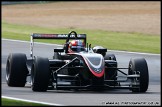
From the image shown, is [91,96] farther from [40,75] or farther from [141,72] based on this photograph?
[141,72]

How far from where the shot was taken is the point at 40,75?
17.2 m

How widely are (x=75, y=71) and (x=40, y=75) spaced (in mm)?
1335

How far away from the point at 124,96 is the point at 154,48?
1563 centimetres

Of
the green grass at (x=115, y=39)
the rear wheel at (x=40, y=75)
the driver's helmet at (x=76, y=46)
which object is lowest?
the rear wheel at (x=40, y=75)

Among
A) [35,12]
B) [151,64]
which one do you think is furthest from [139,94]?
[35,12]

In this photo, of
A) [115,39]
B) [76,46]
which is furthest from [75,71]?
[115,39]

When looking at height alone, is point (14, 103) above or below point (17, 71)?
below

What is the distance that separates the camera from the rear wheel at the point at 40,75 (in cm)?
1725

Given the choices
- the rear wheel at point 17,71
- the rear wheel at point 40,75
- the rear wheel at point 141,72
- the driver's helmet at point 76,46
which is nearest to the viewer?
the rear wheel at point 40,75

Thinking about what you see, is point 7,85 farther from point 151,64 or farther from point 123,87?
point 151,64

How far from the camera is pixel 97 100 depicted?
15523 mm

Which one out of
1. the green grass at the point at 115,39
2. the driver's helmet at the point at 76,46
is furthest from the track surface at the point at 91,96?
the green grass at the point at 115,39

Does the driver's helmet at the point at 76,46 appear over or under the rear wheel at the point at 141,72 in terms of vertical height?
over

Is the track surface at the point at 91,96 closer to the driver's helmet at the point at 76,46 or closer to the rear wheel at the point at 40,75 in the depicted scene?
the rear wheel at the point at 40,75
